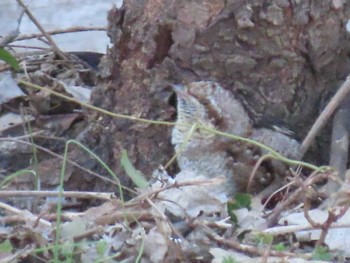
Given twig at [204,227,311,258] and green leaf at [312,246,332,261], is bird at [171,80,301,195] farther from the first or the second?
green leaf at [312,246,332,261]

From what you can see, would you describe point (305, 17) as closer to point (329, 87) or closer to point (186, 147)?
point (329, 87)

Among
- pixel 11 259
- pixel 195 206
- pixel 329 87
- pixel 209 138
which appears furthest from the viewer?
pixel 329 87

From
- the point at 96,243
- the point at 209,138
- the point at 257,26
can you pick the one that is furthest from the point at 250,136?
the point at 96,243

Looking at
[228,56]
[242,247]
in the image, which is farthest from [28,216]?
[228,56]

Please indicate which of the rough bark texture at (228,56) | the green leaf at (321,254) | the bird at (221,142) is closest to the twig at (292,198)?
the green leaf at (321,254)

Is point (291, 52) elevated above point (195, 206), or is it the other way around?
point (291, 52)

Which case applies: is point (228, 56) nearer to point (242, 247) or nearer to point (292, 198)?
point (292, 198)
